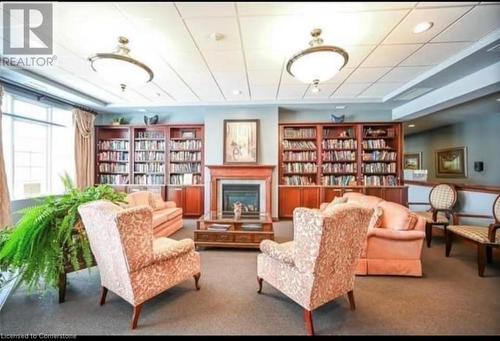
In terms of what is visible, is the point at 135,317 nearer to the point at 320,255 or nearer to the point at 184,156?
the point at 320,255

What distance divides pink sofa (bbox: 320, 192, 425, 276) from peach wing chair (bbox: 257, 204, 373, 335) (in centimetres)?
85

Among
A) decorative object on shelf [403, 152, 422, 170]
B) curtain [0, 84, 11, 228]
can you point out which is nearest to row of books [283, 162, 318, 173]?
curtain [0, 84, 11, 228]

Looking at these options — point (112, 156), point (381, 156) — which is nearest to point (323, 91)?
point (381, 156)

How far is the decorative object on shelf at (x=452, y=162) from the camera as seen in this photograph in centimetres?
676

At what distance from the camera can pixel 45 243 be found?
2.03m

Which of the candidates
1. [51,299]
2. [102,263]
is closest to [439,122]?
[102,263]

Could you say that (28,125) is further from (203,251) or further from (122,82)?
(203,251)

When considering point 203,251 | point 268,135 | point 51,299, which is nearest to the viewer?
point 51,299

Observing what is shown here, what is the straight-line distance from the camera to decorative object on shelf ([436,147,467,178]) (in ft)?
22.2

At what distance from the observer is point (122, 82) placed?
2.90 metres

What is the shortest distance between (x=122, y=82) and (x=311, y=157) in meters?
4.26

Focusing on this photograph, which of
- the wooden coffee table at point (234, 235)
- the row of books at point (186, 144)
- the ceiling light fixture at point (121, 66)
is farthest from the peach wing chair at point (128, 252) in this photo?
the row of books at point (186, 144)

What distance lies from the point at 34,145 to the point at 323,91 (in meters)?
5.75

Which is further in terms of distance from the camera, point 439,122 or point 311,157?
point 439,122
